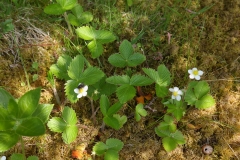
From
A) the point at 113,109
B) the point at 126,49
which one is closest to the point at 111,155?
the point at 113,109

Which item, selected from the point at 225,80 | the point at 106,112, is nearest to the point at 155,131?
the point at 106,112

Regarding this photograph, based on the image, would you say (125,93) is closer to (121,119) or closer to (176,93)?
(121,119)

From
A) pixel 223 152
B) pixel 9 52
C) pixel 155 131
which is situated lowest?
pixel 223 152

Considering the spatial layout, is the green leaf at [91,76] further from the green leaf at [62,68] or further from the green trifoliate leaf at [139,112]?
the green trifoliate leaf at [139,112]

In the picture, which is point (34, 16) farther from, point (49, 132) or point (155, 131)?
point (155, 131)

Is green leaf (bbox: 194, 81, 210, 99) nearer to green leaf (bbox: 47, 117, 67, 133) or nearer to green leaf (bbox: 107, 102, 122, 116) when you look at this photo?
green leaf (bbox: 107, 102, 122, 116)

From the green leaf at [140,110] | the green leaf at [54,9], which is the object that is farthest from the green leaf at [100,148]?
the green leaf at [54,9]
